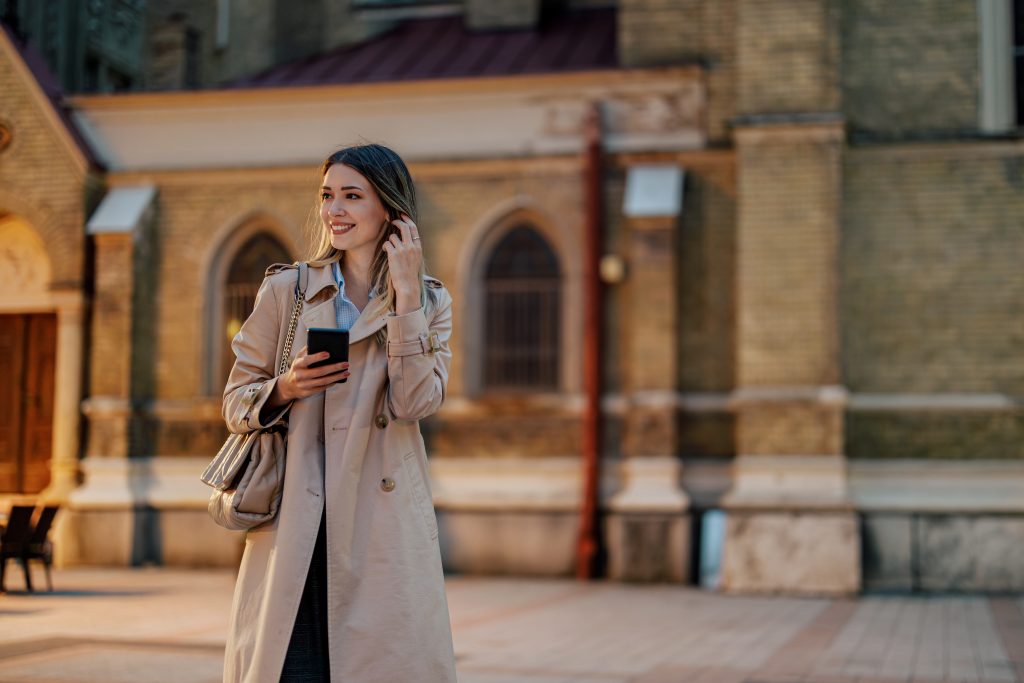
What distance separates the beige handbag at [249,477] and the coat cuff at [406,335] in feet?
1.00

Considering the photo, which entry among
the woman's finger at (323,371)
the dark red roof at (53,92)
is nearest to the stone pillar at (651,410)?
the dark red roof at (53,92)

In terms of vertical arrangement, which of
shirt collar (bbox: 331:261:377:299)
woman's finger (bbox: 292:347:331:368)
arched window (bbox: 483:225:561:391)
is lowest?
woman's finger (bbox: 292:347:331:368)

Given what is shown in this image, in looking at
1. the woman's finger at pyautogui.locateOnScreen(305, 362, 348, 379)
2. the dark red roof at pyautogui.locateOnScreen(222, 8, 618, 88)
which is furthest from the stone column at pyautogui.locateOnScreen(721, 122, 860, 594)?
the woman's finger at pyautogui.locateOnScreen(305, 362, 348, 379)

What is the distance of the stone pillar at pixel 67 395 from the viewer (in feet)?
55.3

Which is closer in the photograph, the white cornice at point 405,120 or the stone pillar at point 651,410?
the stone pillar at point 651,410

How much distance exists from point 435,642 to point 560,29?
1648cm

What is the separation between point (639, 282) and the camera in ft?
51.2

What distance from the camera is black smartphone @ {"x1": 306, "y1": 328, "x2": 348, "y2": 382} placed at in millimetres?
3424

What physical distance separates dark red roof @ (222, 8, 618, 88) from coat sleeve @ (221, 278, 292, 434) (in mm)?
12899

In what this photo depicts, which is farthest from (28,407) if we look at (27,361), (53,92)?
(53,92)

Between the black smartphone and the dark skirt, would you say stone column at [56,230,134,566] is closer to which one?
the dark skirt

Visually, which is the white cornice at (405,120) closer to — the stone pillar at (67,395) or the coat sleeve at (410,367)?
the stone pillar at (67,395)

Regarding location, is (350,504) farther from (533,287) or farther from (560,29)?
(560,29)

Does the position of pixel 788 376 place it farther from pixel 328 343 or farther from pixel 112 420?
pixel 328 343
